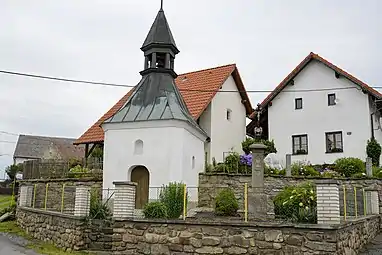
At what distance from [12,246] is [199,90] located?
41.3 feet

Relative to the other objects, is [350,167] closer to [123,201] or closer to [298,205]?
[298,205]

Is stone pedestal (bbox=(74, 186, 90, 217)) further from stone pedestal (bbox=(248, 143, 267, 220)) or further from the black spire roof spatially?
stone pedestal (bbox=(248, 143, 267, 220))

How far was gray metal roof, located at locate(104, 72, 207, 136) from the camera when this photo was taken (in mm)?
16859

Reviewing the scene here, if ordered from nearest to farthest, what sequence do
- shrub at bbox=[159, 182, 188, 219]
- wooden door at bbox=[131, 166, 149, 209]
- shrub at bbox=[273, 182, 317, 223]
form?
shrub at bbox=[273, 182, 317, 223], shrub at bbox=[159, 182, 188, 219], wooden door at bbox=[131, 166, 149, 209]

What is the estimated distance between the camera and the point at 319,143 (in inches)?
938

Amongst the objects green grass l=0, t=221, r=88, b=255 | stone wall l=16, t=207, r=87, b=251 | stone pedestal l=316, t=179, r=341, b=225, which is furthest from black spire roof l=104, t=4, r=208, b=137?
stone pedestal l=316, t=179, r=341, b=225

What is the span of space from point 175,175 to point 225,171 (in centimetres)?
308

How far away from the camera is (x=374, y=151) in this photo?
21.5 meters

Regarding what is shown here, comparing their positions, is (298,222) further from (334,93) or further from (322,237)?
(334,93)

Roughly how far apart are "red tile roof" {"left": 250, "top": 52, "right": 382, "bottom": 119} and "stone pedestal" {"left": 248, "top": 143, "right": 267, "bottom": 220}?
11.8 meters

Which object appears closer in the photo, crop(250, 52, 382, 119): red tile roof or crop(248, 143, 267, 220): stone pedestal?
crop(248, 143, 267, 220): stone pedestal

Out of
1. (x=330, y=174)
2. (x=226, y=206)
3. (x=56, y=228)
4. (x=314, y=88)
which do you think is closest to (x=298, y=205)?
(x=226, y=206)

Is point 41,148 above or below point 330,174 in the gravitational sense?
above

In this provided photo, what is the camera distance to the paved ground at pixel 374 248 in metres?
11.7
